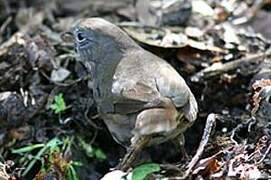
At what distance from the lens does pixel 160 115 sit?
292 centimetres

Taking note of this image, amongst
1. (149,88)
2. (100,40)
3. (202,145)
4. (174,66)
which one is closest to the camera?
(202,145)

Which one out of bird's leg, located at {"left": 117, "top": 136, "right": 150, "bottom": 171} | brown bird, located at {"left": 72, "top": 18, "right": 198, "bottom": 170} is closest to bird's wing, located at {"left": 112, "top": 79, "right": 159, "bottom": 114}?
brown bird, located at {"left": 72, "top": 18, "right": 198, "bottom": 170}

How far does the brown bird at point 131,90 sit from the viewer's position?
3000 mm

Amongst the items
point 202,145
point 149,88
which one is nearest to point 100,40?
point 149,88

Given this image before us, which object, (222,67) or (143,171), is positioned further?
(222,67)

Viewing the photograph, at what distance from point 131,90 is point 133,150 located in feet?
1.05

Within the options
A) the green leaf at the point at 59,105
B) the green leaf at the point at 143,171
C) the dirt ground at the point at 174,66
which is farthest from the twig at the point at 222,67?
the green leaf at the point at 143,171

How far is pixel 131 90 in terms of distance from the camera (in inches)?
127

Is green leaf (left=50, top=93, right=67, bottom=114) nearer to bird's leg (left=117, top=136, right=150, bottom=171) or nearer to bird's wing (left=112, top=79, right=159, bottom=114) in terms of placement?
bird's wing (left=112, top=79, right=159, bottom=114)

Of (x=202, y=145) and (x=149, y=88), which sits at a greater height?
(x=149, y=88)

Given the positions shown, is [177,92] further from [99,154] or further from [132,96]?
[99,154]

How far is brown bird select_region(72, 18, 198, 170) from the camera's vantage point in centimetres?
300

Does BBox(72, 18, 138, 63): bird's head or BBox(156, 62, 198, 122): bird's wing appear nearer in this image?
BBox(156, 62, 198, 122): bird's wing

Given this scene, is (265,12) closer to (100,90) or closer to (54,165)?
(100,90)
